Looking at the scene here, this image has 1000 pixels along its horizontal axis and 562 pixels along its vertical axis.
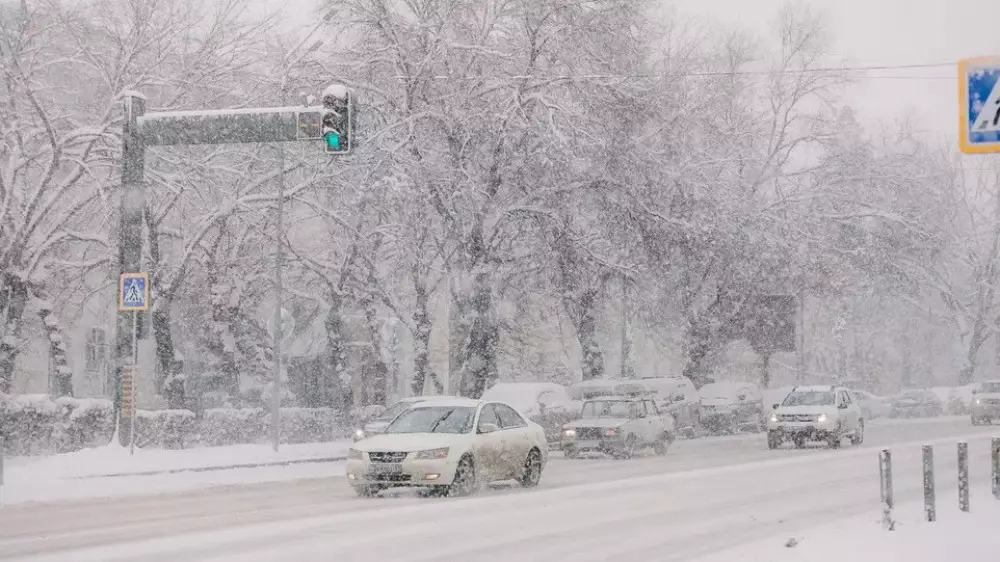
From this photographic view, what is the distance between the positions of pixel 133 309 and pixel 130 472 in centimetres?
364

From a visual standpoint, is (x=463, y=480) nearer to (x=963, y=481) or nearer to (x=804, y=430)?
(x=963, y=481)

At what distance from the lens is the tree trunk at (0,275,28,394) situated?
110 ft

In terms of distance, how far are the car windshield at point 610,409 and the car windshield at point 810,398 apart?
572 centimetres

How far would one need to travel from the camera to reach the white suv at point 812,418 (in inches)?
1385

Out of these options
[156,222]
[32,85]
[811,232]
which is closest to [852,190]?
[811,232]

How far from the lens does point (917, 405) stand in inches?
2842

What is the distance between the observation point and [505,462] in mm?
21297

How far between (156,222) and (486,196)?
29.2ft

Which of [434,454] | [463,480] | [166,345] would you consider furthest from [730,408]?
[434,454]

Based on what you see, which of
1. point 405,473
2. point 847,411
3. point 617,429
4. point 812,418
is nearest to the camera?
point 405,473

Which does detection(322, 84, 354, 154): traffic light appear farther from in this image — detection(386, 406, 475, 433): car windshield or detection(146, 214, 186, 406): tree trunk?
detection(146, 214, 186, 406): tree trunk

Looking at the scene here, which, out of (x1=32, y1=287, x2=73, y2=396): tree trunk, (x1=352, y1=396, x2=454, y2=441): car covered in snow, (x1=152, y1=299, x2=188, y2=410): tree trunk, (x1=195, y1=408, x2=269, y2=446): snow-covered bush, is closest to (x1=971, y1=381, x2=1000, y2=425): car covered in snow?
(x1=195, y1=408, x2=269, y2=446): snow-covered bush

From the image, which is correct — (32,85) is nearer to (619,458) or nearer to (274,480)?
(274,480)

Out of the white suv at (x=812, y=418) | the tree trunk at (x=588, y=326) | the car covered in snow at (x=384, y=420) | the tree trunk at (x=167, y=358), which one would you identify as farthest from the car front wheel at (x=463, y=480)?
the tree trunk at (x=588, y=326)
